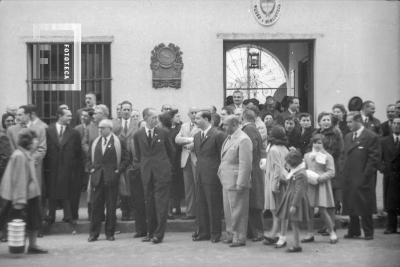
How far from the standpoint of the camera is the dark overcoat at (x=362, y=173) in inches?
479

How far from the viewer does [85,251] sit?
11609 millimetres

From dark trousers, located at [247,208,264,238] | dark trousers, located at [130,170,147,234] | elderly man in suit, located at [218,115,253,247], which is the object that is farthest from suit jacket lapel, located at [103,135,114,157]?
dark trousers, located at [247,208,264,238]

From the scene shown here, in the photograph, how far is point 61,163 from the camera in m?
13.2

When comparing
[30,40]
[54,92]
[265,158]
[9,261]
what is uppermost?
[30,40]

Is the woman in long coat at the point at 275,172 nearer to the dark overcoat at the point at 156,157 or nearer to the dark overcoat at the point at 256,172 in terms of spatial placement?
the dark overcoat at the point at 256,172

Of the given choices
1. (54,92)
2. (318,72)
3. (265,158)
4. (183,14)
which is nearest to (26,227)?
(265,158)

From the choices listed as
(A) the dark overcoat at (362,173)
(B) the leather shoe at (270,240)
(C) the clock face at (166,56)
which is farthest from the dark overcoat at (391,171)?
(C) the clock face at (166,56)

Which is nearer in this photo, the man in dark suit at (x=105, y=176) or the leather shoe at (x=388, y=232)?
the man in dark suit at (x=105, y=176)

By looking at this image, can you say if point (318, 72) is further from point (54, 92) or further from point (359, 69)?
point (54, 92)

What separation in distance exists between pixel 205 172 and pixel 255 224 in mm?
1134

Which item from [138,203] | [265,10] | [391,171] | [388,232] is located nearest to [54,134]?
[138,203]

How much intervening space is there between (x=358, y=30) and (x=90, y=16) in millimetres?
5420

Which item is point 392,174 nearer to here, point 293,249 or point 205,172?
point 293,249

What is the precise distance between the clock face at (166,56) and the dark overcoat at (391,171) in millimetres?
4937
